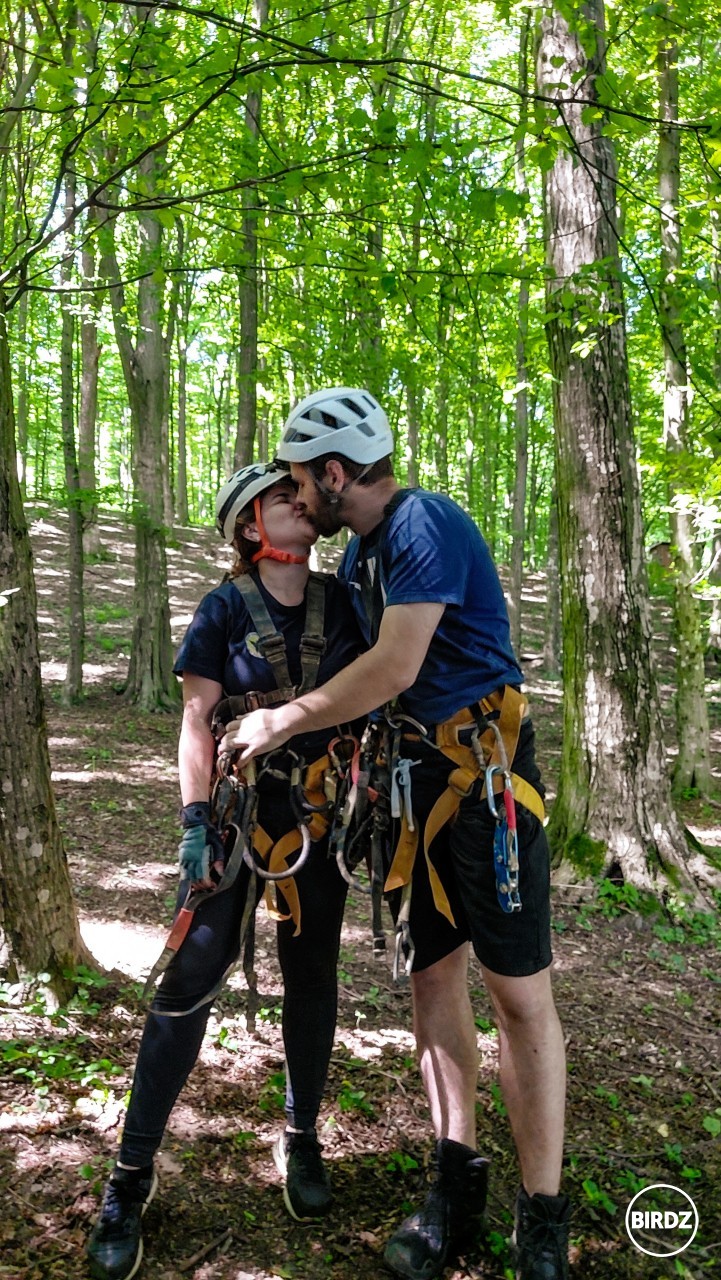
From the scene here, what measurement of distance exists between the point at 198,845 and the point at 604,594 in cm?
392

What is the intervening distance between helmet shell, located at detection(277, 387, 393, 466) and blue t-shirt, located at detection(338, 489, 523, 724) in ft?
0.63

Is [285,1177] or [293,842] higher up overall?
[293,842]

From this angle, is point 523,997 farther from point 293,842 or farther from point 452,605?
point 452,605

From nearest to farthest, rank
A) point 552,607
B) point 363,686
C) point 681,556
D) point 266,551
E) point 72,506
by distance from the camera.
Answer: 1. point 363,686
2. point 266,551
3. point 681,556
4. point 72,506
5. point 552,607

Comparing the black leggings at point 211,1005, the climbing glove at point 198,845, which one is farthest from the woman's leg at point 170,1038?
the climbing glove at point 198,845

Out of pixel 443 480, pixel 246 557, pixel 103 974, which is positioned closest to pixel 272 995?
pixel 103 974

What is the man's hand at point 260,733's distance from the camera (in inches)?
98.8

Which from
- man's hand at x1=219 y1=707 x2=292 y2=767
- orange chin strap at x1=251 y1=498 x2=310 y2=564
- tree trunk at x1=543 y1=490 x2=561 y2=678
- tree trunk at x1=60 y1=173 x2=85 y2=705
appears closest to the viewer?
man's hand at x1=219 y1=707 x2=292 y2=767

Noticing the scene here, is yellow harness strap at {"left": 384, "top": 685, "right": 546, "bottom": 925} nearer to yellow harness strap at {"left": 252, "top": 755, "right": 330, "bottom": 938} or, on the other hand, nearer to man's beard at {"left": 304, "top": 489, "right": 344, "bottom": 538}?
yellow harness strap at {"left": 252, "top": 755, "right": 330, "bottom": 938}

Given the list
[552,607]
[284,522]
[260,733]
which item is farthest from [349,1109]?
[552,607]

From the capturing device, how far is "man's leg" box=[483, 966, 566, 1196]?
2.53 m

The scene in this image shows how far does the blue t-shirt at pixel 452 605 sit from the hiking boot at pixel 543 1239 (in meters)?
1.36

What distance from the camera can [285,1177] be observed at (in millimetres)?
2844

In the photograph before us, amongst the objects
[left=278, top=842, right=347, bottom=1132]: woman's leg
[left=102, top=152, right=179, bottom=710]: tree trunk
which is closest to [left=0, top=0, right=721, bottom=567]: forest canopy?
[left=102, top=152, right=179, bottom=710]: tree trunk
